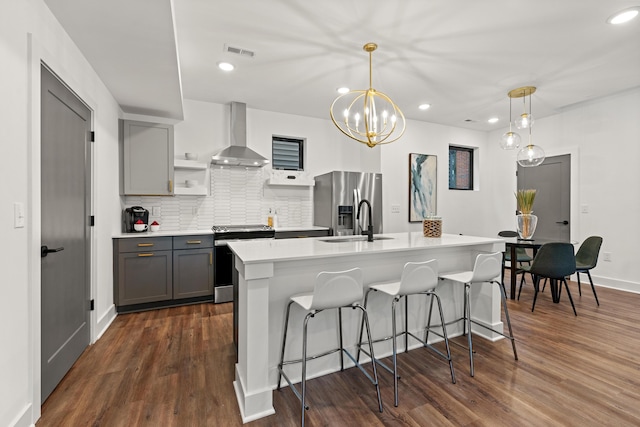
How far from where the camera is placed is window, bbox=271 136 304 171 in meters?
4.96

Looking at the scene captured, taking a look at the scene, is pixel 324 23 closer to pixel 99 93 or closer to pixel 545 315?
pixel 99 93

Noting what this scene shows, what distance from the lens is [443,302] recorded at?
2781 millimetres

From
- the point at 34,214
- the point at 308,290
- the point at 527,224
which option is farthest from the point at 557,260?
the point at 34,214

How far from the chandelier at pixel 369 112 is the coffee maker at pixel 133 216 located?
2.65 metres

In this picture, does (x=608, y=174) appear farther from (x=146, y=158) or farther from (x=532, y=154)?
(x=146, y=158)

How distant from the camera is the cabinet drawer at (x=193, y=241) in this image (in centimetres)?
368

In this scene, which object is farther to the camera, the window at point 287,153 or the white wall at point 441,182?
the white wall at point 441,182

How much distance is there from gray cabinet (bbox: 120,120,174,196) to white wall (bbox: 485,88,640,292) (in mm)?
5906

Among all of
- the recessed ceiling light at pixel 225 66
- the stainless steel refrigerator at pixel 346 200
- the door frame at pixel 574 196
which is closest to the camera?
the recessed ceiling light at pixel 225 66

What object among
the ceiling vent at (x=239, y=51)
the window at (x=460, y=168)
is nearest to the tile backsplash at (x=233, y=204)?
the ceiling vent at (x=239, y=51)

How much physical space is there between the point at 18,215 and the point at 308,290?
1.66 metres

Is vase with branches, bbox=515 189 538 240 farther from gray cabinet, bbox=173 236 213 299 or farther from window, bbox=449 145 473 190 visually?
gray cabinet, bbox=173 236 213 299

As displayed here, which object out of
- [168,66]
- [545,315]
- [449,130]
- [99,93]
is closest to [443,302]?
[545,315]

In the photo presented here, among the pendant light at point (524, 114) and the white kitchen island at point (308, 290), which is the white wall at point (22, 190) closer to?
the white kitchen island at point (308, 290)
